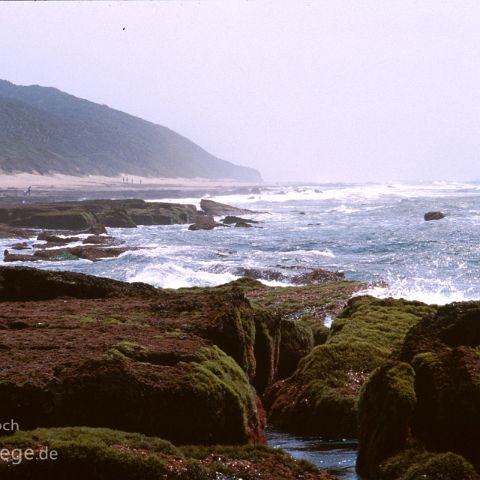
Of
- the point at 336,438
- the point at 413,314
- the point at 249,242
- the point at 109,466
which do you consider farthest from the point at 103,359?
the point at 249,242

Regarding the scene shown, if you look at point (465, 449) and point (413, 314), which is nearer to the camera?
point (465, 449)

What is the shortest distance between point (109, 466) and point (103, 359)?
6.62 ft

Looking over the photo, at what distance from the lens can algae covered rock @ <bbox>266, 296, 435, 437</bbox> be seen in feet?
40.4

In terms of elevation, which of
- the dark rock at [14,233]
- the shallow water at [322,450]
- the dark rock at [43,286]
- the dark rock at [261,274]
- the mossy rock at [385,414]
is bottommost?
the shallow water at [322,450]

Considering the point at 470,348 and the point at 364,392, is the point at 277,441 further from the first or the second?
the point at 470,348

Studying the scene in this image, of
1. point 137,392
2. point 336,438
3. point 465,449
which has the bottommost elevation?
point 336,438

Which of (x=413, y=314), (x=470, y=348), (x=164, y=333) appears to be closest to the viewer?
(x=470, y=348)

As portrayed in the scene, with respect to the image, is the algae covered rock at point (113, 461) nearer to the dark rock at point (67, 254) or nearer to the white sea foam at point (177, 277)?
the white sea foam at point (177, 277)

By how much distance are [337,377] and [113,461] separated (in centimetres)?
709

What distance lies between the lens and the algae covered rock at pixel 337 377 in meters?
12.3

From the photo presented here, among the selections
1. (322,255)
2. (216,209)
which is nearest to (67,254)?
(322,255)

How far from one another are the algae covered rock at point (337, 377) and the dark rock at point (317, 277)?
14419 mm

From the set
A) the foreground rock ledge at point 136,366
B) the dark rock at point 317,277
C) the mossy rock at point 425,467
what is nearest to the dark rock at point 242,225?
the dark rock at point 317,277

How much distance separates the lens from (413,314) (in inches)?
691
